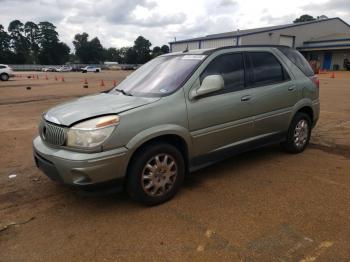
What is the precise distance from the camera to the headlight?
3381 millimetres

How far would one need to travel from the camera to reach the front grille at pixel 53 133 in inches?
140

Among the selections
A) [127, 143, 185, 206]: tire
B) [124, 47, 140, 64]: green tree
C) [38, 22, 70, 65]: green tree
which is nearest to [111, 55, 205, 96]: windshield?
[127, 143, 185, 206]: tire

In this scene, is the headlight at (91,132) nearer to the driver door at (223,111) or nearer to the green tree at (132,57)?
the driver door at (223,111)

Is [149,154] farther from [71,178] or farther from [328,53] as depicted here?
[328,53]

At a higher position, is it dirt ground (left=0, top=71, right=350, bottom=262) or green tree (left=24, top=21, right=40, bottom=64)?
green tree (left=24, top=21, right=40, bottom=64)

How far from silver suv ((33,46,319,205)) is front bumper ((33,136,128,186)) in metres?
0.01

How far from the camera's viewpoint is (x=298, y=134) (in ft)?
18.3

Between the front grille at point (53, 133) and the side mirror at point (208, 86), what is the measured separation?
158 cm

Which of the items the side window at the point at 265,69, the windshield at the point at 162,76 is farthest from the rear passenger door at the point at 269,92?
the windshield at the point at 162,76

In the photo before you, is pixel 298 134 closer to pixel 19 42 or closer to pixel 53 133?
pixel 53 133

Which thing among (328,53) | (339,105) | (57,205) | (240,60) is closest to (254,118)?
(240,60)

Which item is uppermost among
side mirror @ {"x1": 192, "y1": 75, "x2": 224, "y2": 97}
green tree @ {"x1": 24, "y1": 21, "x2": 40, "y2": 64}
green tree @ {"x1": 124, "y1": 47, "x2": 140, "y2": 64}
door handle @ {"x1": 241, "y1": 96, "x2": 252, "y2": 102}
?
green tree @ {"x1": 24, "y1": 21, "x2": 40, "y2": 64}

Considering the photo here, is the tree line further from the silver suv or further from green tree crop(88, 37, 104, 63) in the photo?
the silver suv

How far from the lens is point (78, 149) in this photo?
341 centimetres
